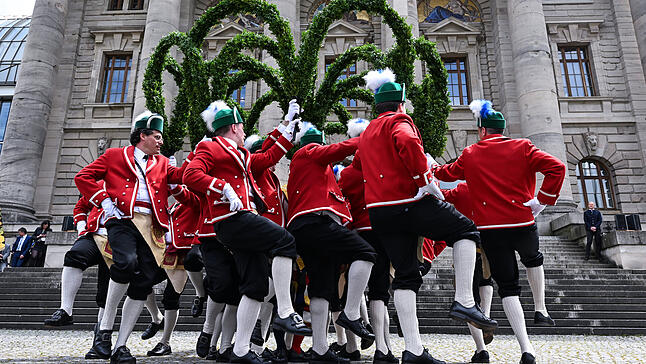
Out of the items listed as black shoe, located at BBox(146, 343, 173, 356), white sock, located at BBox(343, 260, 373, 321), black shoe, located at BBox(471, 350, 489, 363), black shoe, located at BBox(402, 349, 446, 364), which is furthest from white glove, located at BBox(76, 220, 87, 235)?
black shoe, located at BBox(471, 350, 489, 363)

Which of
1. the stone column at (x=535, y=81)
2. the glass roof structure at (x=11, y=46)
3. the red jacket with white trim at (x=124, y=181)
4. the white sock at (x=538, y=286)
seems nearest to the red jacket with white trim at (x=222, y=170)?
the red jacket with white trim at (x=124, y=181)

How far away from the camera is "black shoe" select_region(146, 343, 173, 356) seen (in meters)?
5.27

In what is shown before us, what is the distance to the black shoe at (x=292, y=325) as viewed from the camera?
3.64 metres

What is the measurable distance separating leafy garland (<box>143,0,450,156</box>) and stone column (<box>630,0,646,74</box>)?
1522 cm

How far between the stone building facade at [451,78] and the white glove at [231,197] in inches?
579

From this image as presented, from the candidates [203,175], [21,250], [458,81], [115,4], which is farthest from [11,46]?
[203,175]

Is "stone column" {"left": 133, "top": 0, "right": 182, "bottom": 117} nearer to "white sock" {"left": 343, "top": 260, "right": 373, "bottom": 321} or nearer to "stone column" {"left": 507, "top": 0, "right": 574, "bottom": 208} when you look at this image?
"stone column" {"left": 507, "top": 0, "right": 574, "bottom": 208}

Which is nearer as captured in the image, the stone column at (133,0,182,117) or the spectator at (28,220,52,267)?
the spectator at (28,220,52,267)

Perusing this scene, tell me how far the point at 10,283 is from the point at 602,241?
15.5m

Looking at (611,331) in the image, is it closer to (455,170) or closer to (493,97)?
(455,170)

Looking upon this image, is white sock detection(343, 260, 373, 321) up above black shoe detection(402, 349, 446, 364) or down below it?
above

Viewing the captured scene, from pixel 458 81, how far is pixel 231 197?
20882mm

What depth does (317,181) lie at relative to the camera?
4.38 m

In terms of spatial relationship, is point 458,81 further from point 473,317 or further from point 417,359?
point 417,359
